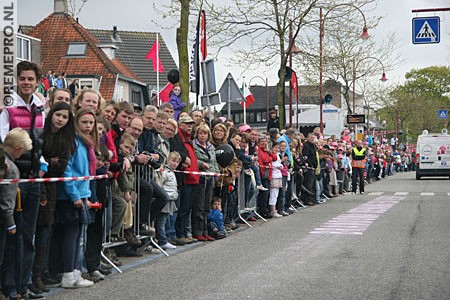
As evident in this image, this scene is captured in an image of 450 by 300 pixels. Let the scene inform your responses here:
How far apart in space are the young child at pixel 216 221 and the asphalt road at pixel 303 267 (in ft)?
0.94

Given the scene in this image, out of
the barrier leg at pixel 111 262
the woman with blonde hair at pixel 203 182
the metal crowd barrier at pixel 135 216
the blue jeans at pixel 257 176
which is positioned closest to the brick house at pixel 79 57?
the blue jeans at pixel 257 176

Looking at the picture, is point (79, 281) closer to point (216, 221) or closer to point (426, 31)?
point (216, 221)

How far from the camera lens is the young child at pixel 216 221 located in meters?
14.6

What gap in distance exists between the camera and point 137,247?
11.9 meters

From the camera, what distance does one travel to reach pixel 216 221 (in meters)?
14.8

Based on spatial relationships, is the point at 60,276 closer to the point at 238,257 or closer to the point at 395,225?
the point at 238,257

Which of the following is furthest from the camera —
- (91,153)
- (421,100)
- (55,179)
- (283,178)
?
(421,100)

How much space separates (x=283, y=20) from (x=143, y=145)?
2424 centimetres

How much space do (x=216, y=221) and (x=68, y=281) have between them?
18.8ft

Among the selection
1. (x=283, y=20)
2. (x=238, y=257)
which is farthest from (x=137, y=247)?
(x=283, y=20)

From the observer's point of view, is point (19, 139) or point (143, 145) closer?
point (19, 139)

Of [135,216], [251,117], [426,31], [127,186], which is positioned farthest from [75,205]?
[251,117]

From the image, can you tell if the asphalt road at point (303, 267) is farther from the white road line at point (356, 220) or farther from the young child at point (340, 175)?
the young child at point (340, 175)

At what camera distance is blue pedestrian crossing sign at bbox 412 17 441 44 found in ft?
109
